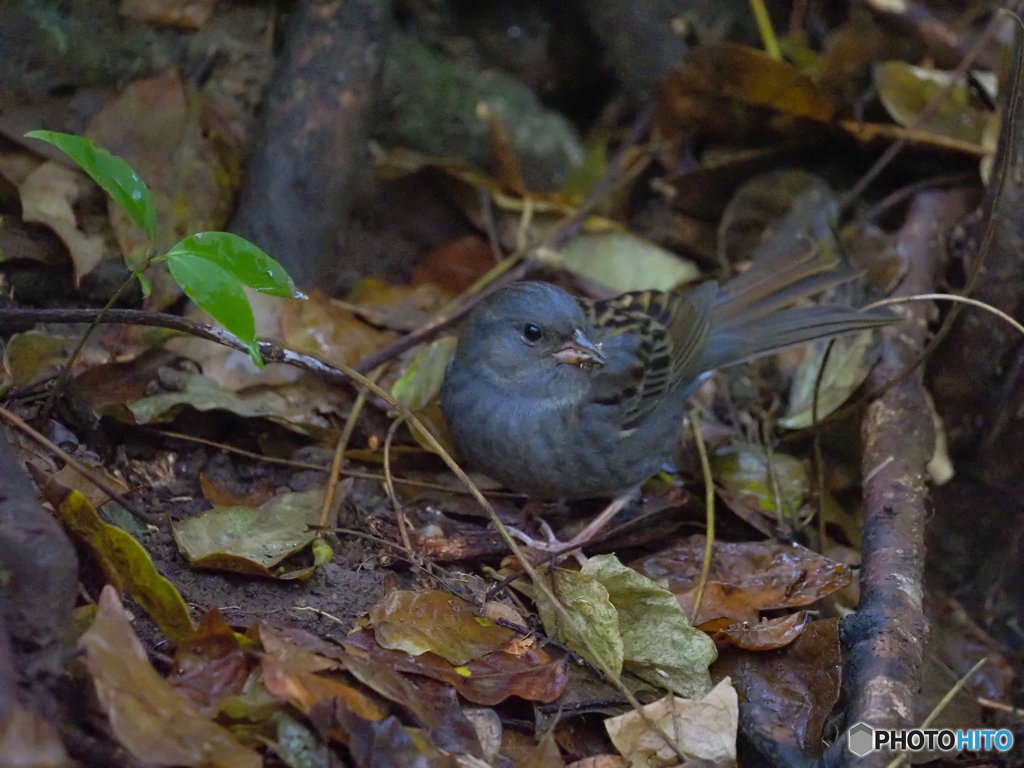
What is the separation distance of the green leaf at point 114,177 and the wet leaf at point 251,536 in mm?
790

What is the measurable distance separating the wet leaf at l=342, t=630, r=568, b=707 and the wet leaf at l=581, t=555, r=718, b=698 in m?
0.21

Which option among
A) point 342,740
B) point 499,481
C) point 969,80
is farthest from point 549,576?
point 969,80

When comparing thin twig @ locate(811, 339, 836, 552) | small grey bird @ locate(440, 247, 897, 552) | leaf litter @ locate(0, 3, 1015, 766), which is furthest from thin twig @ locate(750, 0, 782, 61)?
thin twig @ locate(811, 339, 836, 552)

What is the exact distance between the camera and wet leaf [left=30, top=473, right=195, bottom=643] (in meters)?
2.00

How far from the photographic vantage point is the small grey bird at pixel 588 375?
3141 millimetres

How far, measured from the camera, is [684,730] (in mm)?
2203

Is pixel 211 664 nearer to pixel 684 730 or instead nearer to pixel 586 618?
pixel 586 618

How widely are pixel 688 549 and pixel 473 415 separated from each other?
0.85 metres

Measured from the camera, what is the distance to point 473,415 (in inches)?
125

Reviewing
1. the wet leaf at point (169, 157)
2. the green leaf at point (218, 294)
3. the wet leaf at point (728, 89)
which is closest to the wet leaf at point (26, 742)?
the green leaf at point (218, 294)

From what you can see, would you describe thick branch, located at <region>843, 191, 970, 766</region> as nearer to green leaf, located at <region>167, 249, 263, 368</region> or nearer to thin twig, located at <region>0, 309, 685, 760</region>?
thin twig, located at <region>0, 309, 685, 760</region>

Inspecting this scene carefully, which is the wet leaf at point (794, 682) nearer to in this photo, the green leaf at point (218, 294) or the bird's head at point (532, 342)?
the bird's head at point (532, 342)

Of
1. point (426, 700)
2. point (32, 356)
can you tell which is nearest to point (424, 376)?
point (32, 356)

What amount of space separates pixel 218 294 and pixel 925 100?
11.4 feet
